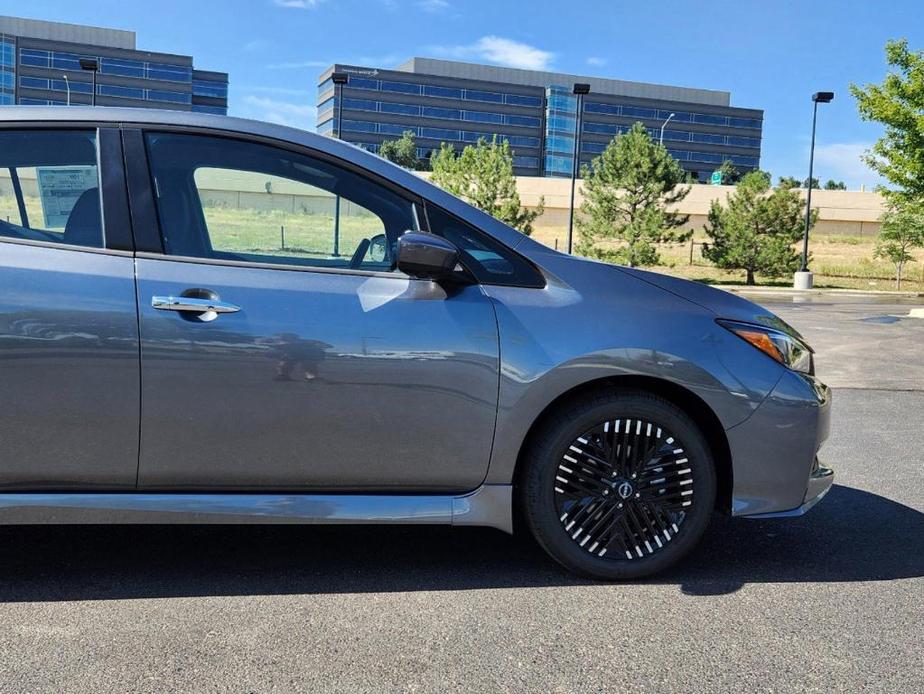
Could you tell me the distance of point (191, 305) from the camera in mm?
3131

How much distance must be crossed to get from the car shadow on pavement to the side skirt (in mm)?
317

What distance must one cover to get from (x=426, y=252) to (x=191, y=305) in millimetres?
836

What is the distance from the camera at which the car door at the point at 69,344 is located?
121 inches

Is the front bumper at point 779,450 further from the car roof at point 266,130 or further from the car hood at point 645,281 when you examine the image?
the car roof at point 266,130

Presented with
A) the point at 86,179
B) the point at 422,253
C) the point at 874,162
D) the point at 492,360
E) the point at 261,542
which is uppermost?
the point at 874,162

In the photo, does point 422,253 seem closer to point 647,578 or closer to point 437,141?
point 647,578

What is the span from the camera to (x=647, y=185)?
39250 millimetres

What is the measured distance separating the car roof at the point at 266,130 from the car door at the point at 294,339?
0.16 feet

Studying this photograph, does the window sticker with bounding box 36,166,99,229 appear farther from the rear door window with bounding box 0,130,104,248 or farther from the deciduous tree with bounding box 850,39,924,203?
the deciduous tree with bounding box 850,39,924,203

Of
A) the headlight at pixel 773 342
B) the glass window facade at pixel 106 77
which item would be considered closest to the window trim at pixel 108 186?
the headlight at pixel 773 342

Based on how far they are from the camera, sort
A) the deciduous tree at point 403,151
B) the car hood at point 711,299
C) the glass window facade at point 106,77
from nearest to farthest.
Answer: the car hood at point 711,299 → the glass window facade at point 106,77 → the deciduous tree at point 403,151

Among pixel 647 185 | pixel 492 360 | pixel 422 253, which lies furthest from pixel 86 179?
pixel 647 185

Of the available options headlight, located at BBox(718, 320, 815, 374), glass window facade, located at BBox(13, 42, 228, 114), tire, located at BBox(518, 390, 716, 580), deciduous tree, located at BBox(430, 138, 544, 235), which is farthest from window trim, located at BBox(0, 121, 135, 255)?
glass window facade, located at BBox(13, 42, 228, 114)

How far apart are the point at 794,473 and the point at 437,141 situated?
123860mm
